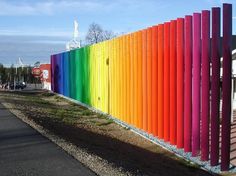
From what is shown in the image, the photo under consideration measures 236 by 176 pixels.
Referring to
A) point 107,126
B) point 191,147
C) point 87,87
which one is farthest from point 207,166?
point 87,87

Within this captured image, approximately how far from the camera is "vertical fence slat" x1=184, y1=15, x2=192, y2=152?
34.8ft

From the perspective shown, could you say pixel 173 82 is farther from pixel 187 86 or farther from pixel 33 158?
pixel 33 158

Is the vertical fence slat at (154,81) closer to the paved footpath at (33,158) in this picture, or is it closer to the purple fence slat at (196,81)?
the purple fence slat at (196,81)

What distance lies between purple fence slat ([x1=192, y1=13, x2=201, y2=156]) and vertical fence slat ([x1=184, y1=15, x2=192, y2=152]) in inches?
10.4

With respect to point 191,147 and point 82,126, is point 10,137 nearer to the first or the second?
point 191,147

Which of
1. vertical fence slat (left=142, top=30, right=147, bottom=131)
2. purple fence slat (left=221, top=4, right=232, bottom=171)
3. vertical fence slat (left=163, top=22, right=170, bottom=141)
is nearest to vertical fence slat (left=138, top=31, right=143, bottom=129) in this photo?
vertical fence slat (left=142, top=30, right=147, bottom=131)

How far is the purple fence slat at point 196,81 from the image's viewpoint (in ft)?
33.4

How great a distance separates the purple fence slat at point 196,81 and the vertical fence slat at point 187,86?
0.27 metres

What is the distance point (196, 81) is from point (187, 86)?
47cm

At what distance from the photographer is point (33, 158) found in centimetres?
805

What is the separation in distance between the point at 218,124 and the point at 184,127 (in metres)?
1.43

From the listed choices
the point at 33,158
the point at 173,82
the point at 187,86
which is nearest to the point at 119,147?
the point at 173,82

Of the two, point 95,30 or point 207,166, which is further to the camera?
point 95,30

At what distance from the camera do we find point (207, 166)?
9.82 meters
